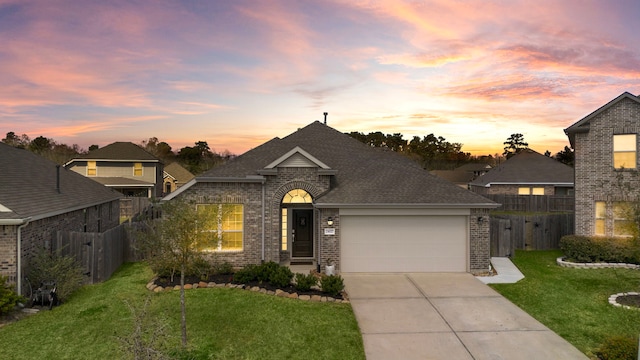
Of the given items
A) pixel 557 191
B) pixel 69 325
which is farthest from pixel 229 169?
pixel 557 191

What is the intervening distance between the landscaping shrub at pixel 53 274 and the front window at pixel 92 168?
34.1 m

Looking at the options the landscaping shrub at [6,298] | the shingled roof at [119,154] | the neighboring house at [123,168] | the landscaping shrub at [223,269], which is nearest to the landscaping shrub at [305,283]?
the landscaping shrub at [223,269]

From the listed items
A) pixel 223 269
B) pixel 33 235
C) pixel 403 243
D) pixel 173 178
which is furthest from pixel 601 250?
pixel 173 178

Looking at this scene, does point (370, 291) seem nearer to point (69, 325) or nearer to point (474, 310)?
point (474, 310)

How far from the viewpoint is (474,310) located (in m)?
9.87

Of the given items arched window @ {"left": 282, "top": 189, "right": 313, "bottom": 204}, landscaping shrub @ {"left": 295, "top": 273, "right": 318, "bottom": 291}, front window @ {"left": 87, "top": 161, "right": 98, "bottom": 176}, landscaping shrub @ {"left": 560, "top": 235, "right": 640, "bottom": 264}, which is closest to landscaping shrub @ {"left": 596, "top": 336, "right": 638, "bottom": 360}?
landscaping shrub @ {"left": 295, "top": 273, "right": 318, "bottom": 291}

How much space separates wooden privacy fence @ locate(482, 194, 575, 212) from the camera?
30891mm

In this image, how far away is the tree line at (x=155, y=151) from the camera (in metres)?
66.6

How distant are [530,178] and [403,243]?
2947cm

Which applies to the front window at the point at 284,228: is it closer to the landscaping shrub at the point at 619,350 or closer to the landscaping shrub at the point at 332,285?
the landscaping shrub at the point at 332,285

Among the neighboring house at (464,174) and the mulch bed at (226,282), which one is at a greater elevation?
the neighboring house at (464,174)

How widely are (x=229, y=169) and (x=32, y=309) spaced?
24.6 ft

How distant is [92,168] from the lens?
40.6m

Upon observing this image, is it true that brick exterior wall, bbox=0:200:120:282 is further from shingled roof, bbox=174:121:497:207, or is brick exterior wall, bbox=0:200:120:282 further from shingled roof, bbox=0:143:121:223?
shingled roof, bbox=174:121:497:207
